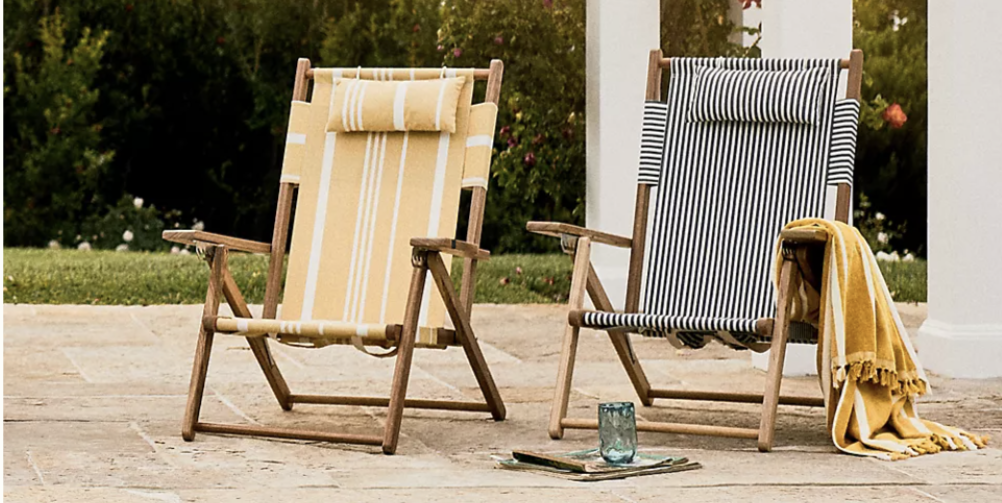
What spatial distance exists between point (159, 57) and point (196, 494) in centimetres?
790

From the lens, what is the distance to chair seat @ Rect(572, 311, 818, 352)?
3.19 metres

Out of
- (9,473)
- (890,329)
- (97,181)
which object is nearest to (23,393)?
(9,473)

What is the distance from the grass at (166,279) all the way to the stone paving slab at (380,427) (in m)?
1.30

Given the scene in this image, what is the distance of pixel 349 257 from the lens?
362 cm

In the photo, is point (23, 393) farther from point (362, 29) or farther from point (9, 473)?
point (362, 29)

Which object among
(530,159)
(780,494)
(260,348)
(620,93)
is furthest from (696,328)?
(530,159)

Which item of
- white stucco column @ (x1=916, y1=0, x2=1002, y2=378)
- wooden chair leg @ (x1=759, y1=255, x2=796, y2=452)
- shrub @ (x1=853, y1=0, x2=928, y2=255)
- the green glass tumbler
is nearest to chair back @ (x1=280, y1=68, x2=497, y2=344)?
the green glass tumbler

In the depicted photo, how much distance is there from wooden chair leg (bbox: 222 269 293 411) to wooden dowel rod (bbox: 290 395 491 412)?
0.11 feet

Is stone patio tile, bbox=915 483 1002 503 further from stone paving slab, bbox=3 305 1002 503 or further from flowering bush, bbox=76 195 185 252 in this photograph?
flowering bush, bbox=76 195 185 252

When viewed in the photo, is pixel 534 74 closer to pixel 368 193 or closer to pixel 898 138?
pixel 898 138

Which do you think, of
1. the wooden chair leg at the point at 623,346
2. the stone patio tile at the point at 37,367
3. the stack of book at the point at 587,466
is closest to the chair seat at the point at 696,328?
the wooden chair leg at the point at 623,346

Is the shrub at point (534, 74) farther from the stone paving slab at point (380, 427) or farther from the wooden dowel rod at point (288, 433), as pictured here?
the wooden dowel rod at point (288, 433)

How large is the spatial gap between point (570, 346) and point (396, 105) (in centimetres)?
77

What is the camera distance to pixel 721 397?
145 inches
